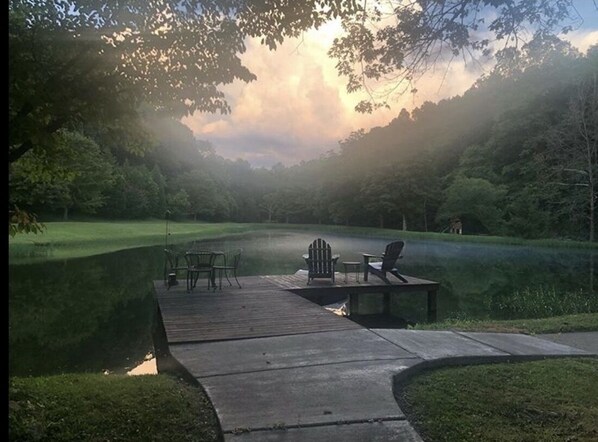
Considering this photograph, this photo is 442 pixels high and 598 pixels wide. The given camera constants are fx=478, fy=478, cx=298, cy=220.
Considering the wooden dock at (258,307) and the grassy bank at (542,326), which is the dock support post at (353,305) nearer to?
the wooden dock at (258,307)

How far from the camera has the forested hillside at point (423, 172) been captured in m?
4.70

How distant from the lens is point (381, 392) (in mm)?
3811

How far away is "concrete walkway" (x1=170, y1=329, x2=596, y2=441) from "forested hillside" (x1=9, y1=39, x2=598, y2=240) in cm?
220

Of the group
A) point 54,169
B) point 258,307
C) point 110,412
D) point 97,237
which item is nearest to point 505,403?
point 110,412

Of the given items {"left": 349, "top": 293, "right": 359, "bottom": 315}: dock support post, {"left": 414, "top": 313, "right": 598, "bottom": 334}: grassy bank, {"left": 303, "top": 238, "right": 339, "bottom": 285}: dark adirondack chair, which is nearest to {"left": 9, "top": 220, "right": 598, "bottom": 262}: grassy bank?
{"left": 303, "top": 238, "right": 339, "bottom": 285}: dark adirondack chair

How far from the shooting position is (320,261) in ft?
35.4

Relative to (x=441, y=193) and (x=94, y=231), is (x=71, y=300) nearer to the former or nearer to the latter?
(x=94, y=231)

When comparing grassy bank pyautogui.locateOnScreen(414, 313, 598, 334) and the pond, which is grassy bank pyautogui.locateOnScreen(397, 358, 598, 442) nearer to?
grassy bank pyautogui.locateOnScreen(414, 313, 598, 334)

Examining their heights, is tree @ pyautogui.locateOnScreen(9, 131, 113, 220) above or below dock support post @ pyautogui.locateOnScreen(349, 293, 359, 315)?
above

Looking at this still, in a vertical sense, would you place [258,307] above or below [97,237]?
below

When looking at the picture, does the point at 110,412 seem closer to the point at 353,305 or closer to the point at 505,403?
the point at 505,403

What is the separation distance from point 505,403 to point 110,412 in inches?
120

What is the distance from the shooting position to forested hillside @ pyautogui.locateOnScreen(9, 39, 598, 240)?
4.70m

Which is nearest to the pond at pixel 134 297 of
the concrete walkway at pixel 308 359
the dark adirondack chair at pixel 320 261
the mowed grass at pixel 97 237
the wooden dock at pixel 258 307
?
the mowed grass at pixel 97 237
